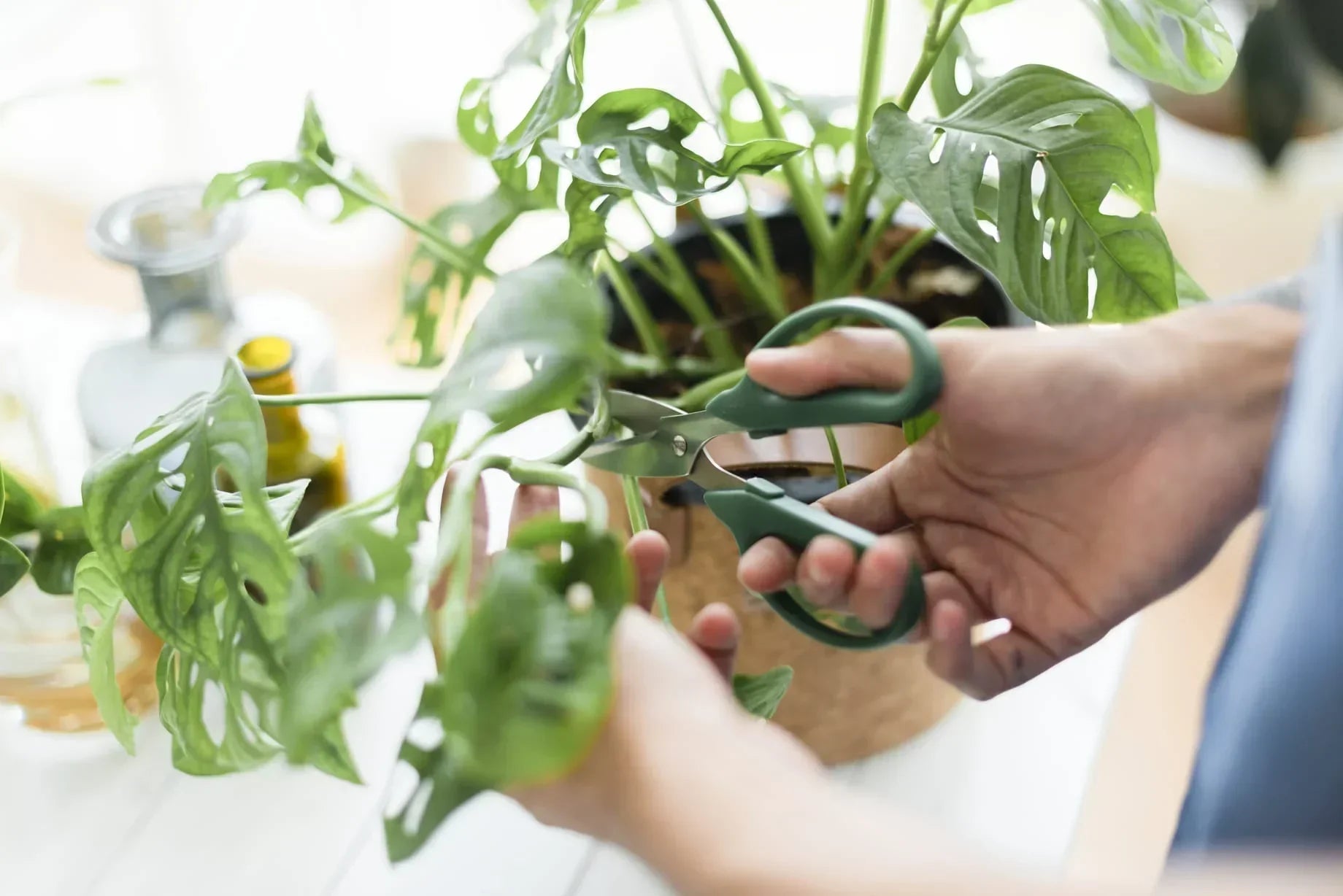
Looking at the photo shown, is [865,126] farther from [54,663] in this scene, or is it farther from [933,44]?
[54,663]

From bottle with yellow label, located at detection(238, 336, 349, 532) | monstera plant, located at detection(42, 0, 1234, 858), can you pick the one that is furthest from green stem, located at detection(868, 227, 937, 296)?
bottle with yellow label, located at detection(238, 336, 349, 532)

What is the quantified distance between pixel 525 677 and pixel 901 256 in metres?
0.39

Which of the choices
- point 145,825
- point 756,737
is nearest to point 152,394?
point 145,825

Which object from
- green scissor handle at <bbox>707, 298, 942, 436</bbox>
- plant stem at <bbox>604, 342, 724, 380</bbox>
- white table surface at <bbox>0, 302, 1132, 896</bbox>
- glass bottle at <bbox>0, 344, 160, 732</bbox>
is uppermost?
green scissor handle at <bbox>707, 298, 942, 436</bbox>

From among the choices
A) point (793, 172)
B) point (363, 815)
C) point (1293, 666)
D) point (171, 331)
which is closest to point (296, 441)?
point (171, 331)

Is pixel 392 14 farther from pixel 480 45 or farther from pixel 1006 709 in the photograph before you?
pixel 1006 709

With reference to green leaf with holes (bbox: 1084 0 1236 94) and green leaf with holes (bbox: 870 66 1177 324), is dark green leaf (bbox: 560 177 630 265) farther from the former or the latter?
green leaf with holes (bbox: 1084 0 1236 94)

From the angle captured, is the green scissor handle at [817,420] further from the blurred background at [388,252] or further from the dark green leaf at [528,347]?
the blurred background at [388,252]

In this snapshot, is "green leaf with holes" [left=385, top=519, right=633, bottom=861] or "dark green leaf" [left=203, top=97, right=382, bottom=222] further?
"dark green leaf" [left=203, top=97, right=382, bottom=222]

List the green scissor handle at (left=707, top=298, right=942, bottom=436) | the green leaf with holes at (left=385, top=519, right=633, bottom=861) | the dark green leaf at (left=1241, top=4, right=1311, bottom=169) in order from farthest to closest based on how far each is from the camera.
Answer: the dark green leaf at (left=1241, top=4, right=1311, bottom=169) < the green scissor handle at (left=707, top=298, right=942, bottom=436) < the green leaf with holes at (left=385, top=519, right=633, bottom=861)

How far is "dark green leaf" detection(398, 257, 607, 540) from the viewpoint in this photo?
34 cm

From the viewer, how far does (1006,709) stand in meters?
0.70

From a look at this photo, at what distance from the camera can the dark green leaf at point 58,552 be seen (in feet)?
1.81

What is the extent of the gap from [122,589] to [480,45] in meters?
0.72
